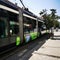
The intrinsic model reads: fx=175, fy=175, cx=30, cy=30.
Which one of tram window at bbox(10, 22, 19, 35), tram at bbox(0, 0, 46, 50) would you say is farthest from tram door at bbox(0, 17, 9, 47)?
tram window at bbox(10, 22, 19, 35)

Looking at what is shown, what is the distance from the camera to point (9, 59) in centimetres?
875

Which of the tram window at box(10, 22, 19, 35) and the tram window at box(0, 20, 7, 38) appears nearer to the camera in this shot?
the tram window at box(0, 20, 7, 38)

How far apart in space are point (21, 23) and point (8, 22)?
2.92 m

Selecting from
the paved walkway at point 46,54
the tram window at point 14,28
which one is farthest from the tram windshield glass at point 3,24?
the paved walkway at point 46,54

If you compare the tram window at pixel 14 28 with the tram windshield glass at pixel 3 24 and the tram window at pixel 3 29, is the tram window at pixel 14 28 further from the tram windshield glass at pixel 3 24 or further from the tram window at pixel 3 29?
the tram window at pixel 3 29

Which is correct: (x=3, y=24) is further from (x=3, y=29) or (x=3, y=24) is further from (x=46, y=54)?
(x=46, y=54)

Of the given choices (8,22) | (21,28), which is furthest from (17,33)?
(8,22)

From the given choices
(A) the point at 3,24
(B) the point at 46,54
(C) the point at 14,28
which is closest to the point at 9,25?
(A) the point at 3,24

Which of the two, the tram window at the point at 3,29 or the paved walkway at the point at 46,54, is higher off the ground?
the tram window at the point at 3,29

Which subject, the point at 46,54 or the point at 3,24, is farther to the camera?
the point at 46,54

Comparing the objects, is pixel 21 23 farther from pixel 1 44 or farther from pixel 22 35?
pixel 1 44

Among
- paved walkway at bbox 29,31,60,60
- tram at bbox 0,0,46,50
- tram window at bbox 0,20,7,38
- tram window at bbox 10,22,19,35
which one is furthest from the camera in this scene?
tram window at bbox 10,22,19,35

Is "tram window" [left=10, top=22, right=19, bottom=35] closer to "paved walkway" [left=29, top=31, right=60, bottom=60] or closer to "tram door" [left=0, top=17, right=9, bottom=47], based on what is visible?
"tram door" [left=0, top=17, right=9, bottom=47]

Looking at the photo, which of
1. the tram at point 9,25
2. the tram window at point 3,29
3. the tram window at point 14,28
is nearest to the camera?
the tram window at point 3,29
